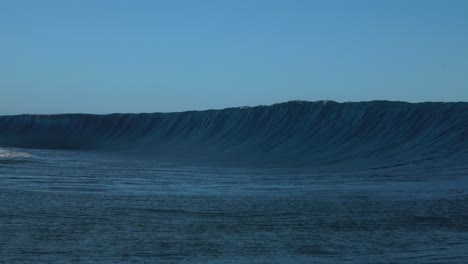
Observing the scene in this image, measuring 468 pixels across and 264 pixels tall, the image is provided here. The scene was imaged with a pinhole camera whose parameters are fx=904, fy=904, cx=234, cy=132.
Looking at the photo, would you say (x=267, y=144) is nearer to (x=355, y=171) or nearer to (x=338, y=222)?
(x=355, y=171)

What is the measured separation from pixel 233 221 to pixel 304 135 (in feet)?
76.7

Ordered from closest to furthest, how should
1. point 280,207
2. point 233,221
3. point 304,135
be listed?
point 233,221
point 280,207
point 304,135

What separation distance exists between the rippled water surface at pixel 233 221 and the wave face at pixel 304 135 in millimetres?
7191

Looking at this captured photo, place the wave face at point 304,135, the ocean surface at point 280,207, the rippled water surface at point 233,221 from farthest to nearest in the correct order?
the wave face at point 304,135 → the ocean surface at point 280,207 → the rippled water surface at point 233,221

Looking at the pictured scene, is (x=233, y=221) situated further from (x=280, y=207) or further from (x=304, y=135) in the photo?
(x=304, y=135)

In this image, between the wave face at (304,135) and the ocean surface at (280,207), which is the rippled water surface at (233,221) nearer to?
the ocean surface at (280,207)

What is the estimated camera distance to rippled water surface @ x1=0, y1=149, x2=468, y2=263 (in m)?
7.28

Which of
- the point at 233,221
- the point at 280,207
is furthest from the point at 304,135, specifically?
the point at 233,221

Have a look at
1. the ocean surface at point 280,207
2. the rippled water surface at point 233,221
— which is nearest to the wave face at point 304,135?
the ocean surface at point 280,207

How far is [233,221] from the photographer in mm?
9445

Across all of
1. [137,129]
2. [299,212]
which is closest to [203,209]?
[299,212]

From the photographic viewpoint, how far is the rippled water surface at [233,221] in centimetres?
728

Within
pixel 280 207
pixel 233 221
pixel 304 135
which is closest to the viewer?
pixel 233 221

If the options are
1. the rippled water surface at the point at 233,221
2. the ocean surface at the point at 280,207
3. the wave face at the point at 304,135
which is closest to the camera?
the rippled water surface at the point at 233,221
